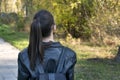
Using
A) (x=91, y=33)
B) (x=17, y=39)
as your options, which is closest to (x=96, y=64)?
(x=91, y=33)

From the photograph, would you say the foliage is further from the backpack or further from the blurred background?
the backpack

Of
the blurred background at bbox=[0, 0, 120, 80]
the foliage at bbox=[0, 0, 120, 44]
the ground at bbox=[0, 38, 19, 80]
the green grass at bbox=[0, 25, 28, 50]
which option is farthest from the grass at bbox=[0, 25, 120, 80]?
the green grass at bbox=[0, 25, 28, 50]

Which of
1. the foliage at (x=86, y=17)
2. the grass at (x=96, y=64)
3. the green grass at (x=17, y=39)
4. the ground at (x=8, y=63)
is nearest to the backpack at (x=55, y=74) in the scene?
the grass at (x=96, y=64)

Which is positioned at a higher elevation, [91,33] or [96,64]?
[91,33]

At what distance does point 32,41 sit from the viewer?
3.19 metres

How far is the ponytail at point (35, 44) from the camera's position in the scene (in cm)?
316

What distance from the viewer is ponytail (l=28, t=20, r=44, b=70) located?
3.16 m

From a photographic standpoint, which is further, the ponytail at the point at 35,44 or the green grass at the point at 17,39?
the green grass at the point at 17,39

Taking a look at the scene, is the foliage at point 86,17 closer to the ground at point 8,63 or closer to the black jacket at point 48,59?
the ground at point 8,63

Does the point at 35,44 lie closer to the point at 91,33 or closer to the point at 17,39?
the point at 91,33

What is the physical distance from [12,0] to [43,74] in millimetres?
35406

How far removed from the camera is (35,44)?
125 inches

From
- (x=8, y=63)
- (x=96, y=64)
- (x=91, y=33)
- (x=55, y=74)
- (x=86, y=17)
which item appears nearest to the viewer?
(x=55, y=74)

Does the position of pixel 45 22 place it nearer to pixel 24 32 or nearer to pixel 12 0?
pixel 24 32
